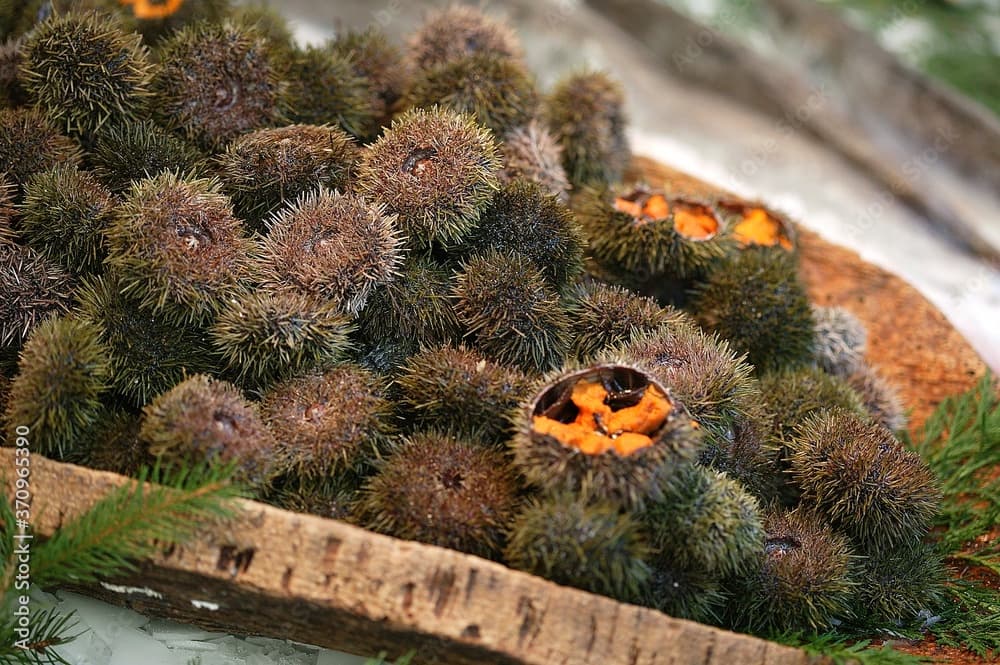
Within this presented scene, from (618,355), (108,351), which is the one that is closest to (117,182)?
(108,351)

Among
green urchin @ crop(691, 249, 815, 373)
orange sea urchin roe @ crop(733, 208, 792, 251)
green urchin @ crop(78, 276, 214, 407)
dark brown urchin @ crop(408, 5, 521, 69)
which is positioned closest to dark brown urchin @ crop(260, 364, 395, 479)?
green urchin @ crop(78, 276, 214, 407)

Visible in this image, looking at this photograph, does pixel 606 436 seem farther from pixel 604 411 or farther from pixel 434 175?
pixel 434 175

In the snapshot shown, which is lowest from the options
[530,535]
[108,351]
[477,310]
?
[108,351]

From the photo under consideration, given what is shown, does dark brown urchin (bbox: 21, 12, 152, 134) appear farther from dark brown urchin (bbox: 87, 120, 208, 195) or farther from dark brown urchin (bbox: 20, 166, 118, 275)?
dark brown urchin (bbox: 20, 166, 118, 275)

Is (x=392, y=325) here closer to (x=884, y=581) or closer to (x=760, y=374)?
(x=760, y=374)

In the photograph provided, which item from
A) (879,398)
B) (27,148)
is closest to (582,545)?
(879,398)
